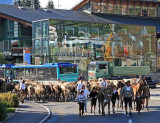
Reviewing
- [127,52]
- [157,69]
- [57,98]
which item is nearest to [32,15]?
[127,52]

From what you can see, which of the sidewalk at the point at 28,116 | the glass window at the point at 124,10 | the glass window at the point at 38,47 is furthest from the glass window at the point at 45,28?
the sidewalk at the point at 28,116

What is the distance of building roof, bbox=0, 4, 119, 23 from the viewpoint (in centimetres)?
7356

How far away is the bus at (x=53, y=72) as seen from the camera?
44.6 meters

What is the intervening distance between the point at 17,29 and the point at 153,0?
34.4 metres

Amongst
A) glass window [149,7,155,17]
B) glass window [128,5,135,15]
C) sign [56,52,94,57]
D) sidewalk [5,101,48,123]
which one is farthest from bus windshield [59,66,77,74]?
glass window [149,7,155,17]

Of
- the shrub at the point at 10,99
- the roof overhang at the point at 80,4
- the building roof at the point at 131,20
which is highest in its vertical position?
the roof overhang at the point at 80,4

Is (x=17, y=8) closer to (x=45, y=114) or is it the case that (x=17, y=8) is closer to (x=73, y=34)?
(x=73, y=34)

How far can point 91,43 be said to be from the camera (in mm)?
69250

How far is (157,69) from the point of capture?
79.2m

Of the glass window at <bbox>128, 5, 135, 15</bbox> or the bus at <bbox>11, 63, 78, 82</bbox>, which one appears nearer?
the bus at <bbox>11, 63, 78, 82</bbox>

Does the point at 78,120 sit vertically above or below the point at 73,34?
below

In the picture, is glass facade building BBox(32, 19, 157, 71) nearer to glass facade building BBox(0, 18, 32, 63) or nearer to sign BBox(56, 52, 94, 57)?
sign BBox(56, 52, 94, 57)

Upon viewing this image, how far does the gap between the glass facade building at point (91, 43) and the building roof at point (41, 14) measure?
451cm

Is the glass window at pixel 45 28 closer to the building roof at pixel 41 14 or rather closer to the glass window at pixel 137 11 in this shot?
the building roof at pixel 41 14
